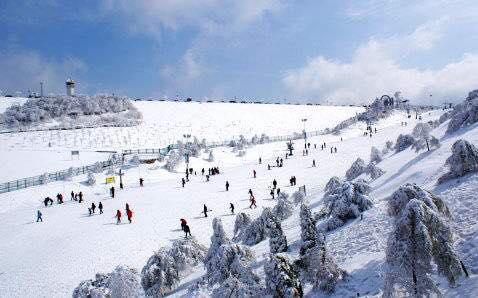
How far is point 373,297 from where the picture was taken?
418 inches

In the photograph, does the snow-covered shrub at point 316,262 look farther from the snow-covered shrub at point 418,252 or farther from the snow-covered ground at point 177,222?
the snow-covered shrub at point 418,252

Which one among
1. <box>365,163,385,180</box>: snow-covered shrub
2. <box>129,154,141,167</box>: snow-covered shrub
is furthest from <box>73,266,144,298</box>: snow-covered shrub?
<box>129,154,141,167</box>: snow-covered shrub

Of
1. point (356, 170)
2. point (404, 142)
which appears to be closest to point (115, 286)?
point (356, 170)

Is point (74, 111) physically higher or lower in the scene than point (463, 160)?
higher

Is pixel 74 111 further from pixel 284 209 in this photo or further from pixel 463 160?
pixel 463 160

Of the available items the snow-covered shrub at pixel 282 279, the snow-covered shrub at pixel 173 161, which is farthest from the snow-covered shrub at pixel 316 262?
the snow-covered shrub at pixel 173 161

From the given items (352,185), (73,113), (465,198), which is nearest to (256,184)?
(352,185)

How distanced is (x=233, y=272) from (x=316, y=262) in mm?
2271

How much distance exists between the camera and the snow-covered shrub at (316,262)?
38.7ft

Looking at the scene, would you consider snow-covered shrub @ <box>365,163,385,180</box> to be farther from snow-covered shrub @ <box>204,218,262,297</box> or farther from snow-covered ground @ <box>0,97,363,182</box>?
snow-covered ground @ <box>0,97,363,182</box>

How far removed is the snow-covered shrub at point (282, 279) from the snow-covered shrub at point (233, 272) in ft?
1.42

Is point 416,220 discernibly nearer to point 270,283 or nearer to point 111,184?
point 270,283

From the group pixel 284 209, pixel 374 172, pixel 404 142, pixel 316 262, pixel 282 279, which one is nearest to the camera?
pixel 282 279

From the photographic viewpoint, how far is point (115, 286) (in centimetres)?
1358
